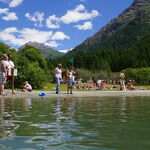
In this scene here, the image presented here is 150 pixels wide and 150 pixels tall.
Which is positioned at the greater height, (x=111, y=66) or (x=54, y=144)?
(x=111, y=66)

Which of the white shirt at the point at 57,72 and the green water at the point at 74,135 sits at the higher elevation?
the white shirt at the point at 57,72

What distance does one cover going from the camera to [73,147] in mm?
3631

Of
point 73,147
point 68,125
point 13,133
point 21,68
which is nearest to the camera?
point 73,147

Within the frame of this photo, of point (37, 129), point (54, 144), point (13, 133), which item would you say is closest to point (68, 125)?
point (37, 129)

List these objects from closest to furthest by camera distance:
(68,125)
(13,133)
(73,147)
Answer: (73,147) < (13,133) < (68,125)

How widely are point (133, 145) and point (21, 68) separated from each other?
38107 millimetres

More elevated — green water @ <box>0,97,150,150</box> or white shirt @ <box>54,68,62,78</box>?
white shirt @ <box>54,68,62,78</box>

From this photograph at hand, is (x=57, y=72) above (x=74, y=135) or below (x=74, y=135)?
above

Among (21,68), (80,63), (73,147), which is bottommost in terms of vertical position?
(73,147)

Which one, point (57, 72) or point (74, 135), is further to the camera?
point (57, 72)

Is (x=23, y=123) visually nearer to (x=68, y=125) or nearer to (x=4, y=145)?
(x=68, y=125)

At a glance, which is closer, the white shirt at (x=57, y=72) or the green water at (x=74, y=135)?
the green water at (x=74, y=135)

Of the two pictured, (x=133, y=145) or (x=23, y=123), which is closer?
(x=133, y=145)

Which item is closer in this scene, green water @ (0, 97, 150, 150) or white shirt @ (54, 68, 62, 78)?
green water @ (0, 97, 150, 150)
